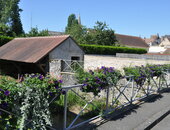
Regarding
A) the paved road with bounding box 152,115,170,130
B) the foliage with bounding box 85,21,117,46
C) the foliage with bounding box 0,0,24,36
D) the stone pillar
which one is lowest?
the paved road with bounding box 152,115,170,130

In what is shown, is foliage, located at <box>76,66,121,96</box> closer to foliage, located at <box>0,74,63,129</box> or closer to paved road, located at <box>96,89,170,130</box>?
paved road, located at <box>96,89,170,130</box>

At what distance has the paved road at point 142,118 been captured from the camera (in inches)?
155

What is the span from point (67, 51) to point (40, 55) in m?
3.07

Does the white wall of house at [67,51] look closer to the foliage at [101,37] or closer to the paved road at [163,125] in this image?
the paved road at [163,125]

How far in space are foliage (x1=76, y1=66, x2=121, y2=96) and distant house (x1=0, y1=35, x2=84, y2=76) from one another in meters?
6.83

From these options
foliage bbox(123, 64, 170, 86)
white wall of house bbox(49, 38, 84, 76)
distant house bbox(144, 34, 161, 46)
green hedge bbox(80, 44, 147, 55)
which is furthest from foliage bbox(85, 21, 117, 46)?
distant house bbox(144, 34, 161, 46)

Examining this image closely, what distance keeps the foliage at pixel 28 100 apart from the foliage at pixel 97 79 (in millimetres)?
1078

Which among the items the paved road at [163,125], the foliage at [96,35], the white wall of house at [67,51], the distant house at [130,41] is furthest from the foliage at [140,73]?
the distant house at [130,41]

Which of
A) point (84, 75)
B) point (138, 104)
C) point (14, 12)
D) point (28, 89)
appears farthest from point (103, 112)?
point (14, 12)

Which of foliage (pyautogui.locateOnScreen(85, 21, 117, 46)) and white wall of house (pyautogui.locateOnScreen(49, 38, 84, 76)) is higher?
foliage (pyautogui.locateOnScreen(85, 21, 117, 46))

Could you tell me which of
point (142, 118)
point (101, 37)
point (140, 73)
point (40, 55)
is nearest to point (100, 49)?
point (101, 37)

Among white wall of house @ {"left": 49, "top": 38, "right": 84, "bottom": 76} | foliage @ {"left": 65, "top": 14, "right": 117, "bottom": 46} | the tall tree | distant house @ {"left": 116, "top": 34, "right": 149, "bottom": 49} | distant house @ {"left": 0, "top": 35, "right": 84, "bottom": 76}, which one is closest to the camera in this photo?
distant house @ {"left": 0, "top": 35, "right": 84, "bottom": 76}

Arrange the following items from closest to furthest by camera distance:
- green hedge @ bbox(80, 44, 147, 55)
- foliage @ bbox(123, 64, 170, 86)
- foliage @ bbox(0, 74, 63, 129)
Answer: foliage @ bbox(0, 74, 63, 129), foliage @ bbox(123, 64, 170, 86), green hedge @ bbox(80, 44, 147, 55)

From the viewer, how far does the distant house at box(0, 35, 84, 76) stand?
37.6ft
